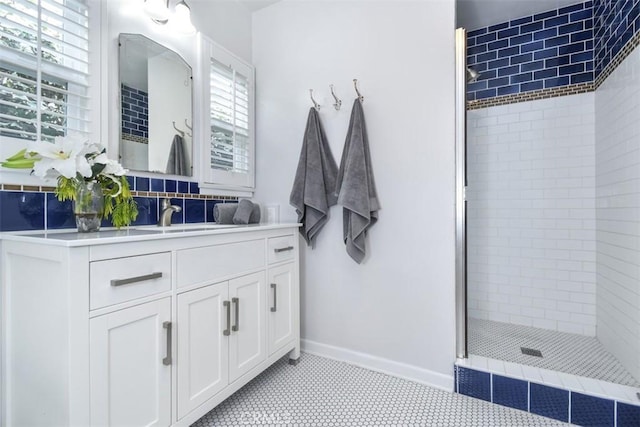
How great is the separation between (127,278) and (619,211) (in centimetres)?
244

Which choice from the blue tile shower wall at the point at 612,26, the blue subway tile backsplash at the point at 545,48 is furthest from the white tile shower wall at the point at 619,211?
the blue subway tile backsplash at the point at 545,48

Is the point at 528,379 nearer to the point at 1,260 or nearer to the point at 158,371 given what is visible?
the point at 158,371

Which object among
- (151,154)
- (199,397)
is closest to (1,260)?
(151,154)

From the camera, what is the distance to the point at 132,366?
3.43ft

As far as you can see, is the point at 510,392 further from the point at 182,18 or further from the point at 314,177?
the point at 182,18

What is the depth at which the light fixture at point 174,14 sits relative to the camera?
1586 millimetres

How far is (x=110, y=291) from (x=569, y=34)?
10.4 ft

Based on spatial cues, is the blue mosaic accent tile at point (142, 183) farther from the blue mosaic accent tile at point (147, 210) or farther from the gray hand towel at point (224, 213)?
the gray hand towel at point (224, 213)

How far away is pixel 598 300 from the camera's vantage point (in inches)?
84.2

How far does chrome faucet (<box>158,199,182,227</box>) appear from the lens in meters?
1.60

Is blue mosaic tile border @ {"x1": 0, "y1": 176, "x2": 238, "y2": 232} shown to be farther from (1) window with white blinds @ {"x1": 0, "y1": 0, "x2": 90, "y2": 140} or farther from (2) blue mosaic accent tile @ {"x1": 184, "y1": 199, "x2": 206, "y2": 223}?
(1) window with white blinds @ {"x1": 0, "y1": 0, "x2": 90, "y2": 140}

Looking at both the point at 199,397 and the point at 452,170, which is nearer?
the point at 199,397

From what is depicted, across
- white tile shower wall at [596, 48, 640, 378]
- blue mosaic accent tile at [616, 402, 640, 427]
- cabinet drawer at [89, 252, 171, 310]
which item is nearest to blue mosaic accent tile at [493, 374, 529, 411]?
blue mosaic accent tile at [616, 402, 640, 427]

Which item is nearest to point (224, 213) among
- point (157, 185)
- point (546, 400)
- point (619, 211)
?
point (157, 185)
